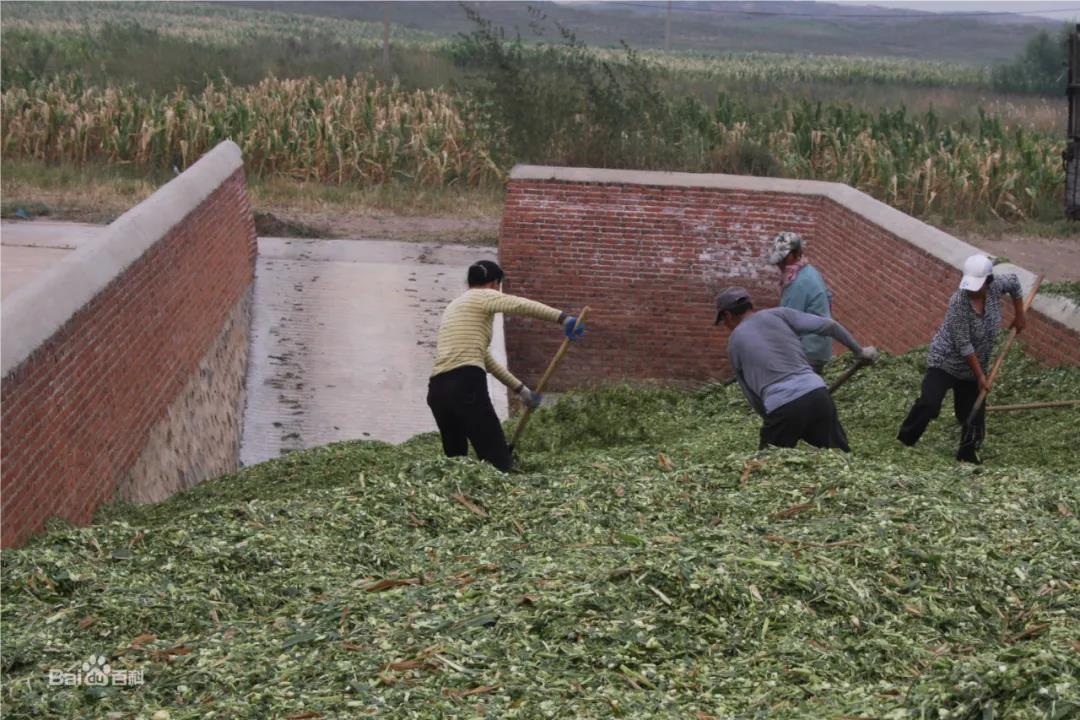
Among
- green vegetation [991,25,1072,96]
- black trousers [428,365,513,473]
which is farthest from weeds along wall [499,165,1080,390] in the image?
green vegetation [991,25,1072,96]

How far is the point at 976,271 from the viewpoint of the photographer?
8.23 metres

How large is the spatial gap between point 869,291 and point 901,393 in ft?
8.75

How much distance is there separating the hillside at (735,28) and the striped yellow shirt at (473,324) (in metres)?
99.3

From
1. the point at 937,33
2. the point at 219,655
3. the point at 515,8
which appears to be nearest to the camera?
the point at 219,655

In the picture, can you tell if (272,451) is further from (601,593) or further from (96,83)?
(96,83)

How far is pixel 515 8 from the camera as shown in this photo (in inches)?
4990

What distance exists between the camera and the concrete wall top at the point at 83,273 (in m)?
6.70

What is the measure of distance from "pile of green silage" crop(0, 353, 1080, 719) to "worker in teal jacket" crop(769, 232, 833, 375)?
1.76m

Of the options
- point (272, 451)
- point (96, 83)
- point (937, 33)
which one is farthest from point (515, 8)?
point (272, 451)

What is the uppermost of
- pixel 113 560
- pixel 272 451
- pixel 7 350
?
pixel 7 350

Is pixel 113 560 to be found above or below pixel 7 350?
below

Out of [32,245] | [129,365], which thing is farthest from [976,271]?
[32,245]

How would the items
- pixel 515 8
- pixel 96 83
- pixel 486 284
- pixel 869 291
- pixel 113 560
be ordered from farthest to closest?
pixel 515 8, pixel 96 83, pixel 869 291, pixel 486 284, pixel 113 560

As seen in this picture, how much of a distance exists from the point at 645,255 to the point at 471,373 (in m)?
6.91
